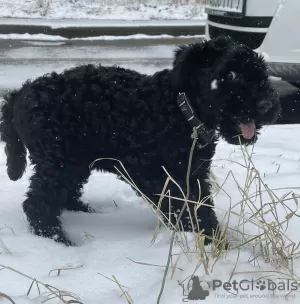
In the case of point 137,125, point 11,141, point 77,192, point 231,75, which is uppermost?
point 231,75

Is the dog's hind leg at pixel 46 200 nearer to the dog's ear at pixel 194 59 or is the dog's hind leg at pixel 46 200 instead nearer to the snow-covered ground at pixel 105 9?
the dog's ear at pixel 194 59

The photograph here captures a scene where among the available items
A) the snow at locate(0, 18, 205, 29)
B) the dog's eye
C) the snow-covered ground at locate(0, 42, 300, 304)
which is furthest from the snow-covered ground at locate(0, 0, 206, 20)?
the dog's eye

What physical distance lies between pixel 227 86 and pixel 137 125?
0.57m

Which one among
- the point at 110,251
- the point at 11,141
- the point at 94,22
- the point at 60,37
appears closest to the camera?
the point at 110,251

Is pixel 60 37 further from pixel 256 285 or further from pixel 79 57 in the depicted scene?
pixel 256 285

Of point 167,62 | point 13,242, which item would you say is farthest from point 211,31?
point 13,242

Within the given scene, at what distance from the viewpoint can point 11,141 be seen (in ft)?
9.27

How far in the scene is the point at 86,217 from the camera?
304cm

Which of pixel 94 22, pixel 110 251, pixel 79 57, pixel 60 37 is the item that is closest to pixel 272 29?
pixel 110 251

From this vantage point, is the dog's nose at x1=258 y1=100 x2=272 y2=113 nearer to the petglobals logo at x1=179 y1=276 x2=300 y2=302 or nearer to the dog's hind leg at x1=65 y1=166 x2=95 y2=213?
the petglobals logo at x1=179 y1=276 x2=300 y2=302

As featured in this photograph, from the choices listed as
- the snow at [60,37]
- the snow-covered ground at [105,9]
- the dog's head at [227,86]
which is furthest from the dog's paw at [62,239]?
the snow-covered ground at [105,9]

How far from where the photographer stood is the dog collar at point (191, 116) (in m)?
2.53

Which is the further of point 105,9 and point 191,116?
point 105,9

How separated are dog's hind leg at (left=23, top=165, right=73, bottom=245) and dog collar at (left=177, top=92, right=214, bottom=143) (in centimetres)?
80
